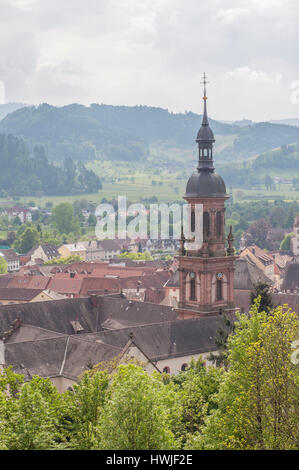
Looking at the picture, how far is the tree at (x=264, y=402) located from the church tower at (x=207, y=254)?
132ft

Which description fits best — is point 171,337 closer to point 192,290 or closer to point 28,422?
point 192,290

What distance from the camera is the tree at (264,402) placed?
37906mm

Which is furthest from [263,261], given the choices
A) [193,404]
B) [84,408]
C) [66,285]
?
[84,408]

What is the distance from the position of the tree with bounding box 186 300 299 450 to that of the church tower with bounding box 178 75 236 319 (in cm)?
4013

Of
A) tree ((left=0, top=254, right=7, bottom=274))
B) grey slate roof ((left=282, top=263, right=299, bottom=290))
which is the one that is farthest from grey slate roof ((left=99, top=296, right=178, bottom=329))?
tree ((left=0, top=254, right=7, bottom=274))

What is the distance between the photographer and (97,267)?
162750mm

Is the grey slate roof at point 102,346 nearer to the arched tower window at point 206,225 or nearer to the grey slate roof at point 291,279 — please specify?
the arched tower window at point 206,225

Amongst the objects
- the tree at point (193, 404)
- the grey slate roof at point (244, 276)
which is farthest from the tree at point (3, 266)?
the tree at point (193, 404)

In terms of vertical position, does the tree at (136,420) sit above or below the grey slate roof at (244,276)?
above

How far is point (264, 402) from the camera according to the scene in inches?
1547

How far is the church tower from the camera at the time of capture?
276 ft

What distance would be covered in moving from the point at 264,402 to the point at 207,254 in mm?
45089

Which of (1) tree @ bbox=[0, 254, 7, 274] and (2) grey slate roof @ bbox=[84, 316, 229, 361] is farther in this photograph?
(1) tree @ bbox=[0, 254, 7, 274]

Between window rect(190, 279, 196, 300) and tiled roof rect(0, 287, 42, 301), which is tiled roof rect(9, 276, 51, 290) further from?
window rect(190, 279, 196, 300)
